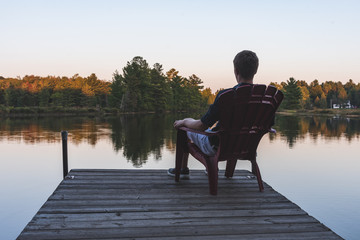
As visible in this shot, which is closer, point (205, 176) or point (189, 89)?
point (205, 176)

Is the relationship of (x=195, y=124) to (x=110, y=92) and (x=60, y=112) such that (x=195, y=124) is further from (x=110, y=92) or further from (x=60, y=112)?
(x=110, y=92)

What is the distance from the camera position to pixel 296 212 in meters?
2.80

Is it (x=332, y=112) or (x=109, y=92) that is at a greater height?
(x=109, y=92)

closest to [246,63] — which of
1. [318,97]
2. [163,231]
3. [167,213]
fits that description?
[167,213]

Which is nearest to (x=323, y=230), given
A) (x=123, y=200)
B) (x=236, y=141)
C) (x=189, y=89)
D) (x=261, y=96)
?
(x=236, y=141)

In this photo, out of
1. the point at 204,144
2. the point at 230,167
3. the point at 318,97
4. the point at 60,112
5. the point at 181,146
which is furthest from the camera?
the point at 318,97

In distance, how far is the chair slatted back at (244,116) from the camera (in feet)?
9.48

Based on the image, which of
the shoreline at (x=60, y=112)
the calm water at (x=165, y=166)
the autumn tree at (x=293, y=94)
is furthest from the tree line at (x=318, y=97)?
the calm water at (x=165, y=166)

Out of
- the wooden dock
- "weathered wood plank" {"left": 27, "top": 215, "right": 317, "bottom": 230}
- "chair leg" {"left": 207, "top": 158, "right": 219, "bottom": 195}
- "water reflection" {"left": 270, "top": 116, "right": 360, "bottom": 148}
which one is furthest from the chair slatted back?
"water reflection" {"left": 270, "top": 116, "right": 360, "bottom": 148}

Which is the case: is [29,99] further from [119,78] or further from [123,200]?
[123,200]

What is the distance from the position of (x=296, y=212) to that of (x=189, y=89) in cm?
7730

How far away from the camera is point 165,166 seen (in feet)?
37.3

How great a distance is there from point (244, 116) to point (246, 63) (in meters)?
0.56

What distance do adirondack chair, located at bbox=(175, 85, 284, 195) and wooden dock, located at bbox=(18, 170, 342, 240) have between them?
A: 444mm
